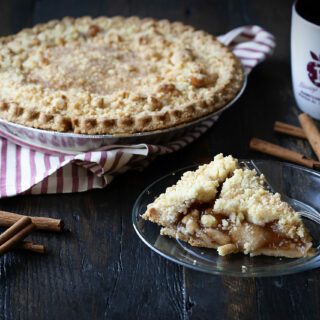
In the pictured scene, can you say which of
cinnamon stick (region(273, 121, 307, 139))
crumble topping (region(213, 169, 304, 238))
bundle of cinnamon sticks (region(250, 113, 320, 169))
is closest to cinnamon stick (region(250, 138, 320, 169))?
bundle of cinnamon sticks (region(250, 113, 320, 169))

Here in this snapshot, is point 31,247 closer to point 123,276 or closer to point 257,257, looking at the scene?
point 123,276

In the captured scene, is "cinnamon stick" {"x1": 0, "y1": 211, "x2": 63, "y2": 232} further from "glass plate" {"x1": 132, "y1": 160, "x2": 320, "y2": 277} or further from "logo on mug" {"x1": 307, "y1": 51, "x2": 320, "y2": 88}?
"logo on mug" {"x1": 307, "y1": 51, "x2": 320, "y2": 88}

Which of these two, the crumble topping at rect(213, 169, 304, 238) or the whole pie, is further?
the whole pie

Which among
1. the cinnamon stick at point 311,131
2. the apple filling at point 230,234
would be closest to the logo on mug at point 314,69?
the cinnamon stick at point 311,131

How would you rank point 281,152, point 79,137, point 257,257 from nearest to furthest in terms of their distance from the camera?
point 257,257, point 79,137, point 281,152

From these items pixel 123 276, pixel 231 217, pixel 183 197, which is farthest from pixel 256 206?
pixel 123 276

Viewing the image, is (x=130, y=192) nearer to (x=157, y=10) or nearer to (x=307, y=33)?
(x=307, y=33)
